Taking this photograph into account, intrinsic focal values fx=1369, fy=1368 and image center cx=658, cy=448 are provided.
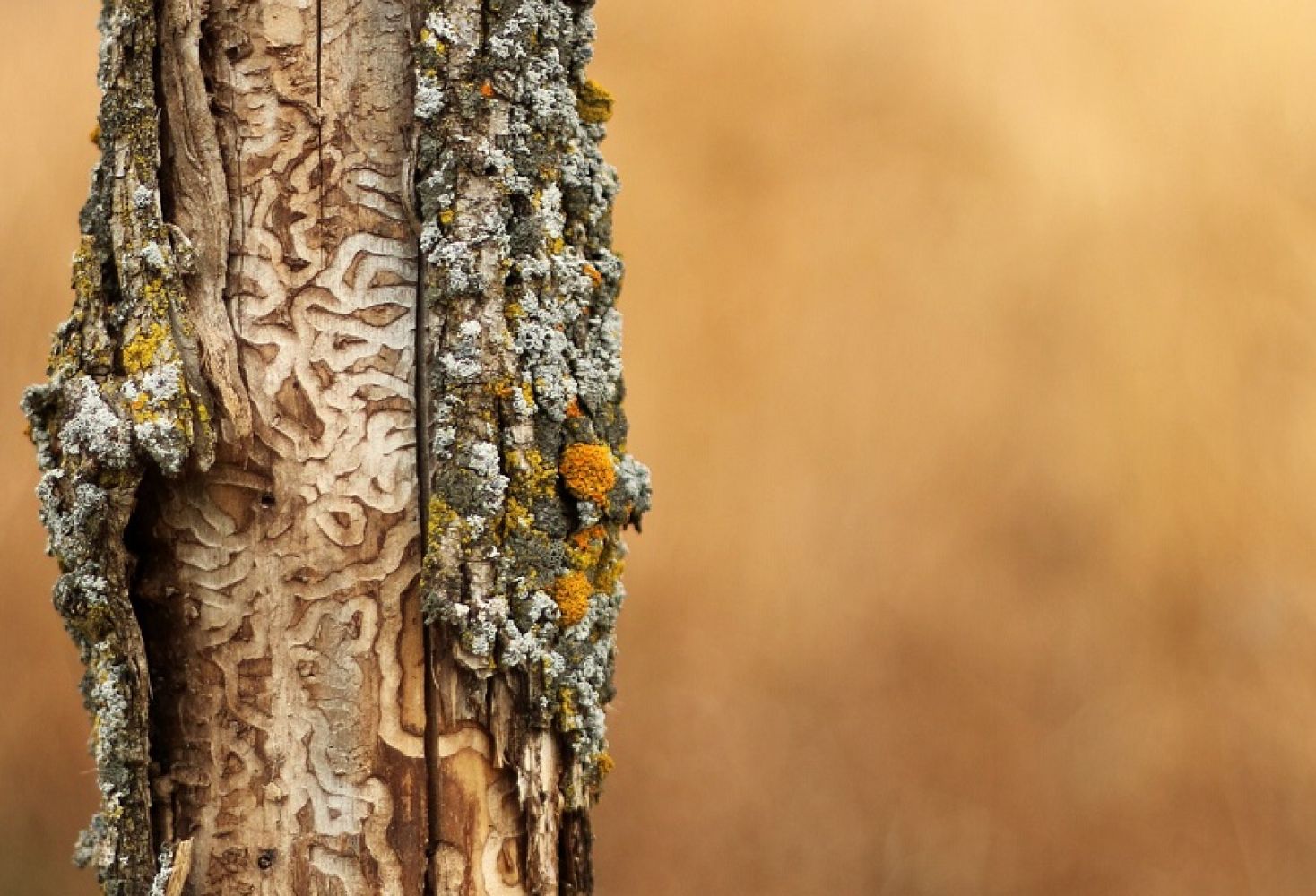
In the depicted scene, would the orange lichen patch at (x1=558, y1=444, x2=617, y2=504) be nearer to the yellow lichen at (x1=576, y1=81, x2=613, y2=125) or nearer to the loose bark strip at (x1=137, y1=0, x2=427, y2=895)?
the loose bark strip at (x1=137, y1=0, x2=427, y2=895)

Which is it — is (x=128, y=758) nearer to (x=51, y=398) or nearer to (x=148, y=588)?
(x=148, y=588)

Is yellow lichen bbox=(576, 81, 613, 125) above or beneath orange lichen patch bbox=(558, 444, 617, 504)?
above

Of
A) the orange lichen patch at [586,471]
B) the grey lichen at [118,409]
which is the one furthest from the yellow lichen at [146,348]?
the orange lichen patch at [586,471]

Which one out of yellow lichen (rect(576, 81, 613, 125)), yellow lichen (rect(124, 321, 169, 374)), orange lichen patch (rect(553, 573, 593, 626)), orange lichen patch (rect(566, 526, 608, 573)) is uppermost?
yellow lichen (rect(576, 81, 613, 125))

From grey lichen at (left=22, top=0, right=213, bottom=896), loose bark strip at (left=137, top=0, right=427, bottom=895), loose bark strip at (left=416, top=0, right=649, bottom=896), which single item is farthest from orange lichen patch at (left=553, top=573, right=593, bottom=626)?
grey lichen at (left=22, top=0, right=213, bottom=896)

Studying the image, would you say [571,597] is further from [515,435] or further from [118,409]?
[118,409]

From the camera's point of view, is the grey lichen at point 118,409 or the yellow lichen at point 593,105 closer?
the grey lichen at point 118,409

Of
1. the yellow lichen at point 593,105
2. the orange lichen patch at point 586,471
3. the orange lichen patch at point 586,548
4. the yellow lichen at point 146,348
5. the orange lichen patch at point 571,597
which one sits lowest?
the orange lichen patch at point 571,597

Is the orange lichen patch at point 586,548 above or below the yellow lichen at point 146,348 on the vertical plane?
below

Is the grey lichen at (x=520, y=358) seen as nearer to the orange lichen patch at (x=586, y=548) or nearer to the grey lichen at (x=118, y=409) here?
the orange lichen patch at (x=586, y=548)

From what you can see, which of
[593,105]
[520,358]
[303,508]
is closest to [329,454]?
[303,508]

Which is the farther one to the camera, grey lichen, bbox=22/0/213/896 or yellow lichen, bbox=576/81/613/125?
yellow lichen, bbox=576/81/613/125
